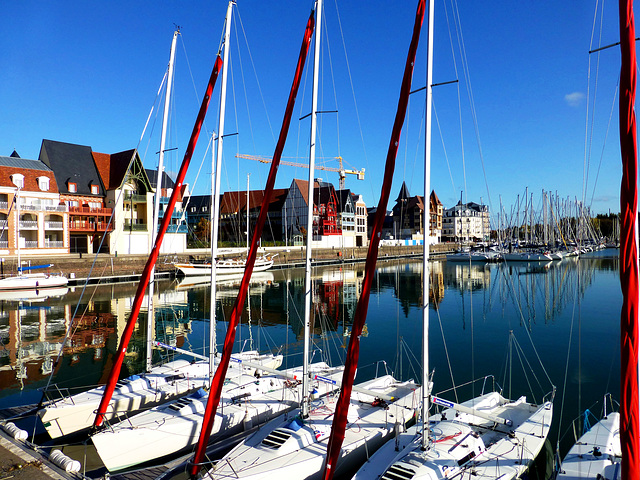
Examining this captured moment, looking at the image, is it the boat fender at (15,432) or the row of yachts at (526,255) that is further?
the row of yachts at (526,255)

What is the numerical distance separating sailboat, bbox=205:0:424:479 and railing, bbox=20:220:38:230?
63730 millimetres

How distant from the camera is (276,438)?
454 inches

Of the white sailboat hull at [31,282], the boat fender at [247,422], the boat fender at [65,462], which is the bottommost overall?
the boat fender at [247,422]

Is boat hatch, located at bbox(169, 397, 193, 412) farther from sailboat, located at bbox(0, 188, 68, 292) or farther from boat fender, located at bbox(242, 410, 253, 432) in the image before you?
sailboat, located at bbox(0, 188, 68, 292)

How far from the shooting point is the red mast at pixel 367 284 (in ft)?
31.4

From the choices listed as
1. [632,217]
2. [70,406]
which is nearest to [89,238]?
[70,406]

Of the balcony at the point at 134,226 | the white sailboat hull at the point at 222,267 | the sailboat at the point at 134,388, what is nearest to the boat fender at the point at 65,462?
the sailboat at the point at 134,388

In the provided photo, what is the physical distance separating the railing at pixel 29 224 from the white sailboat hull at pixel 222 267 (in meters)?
20.6

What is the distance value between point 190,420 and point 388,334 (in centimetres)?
2057

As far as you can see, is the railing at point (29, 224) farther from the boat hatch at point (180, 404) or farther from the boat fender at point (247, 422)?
the boat fender at point (247, 422)

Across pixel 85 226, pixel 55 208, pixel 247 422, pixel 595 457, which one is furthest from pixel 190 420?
pixel 85 226

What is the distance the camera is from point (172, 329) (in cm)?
3422

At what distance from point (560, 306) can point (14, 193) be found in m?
71.9

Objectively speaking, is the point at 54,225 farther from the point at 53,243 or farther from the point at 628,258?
→ the point at 628,258
